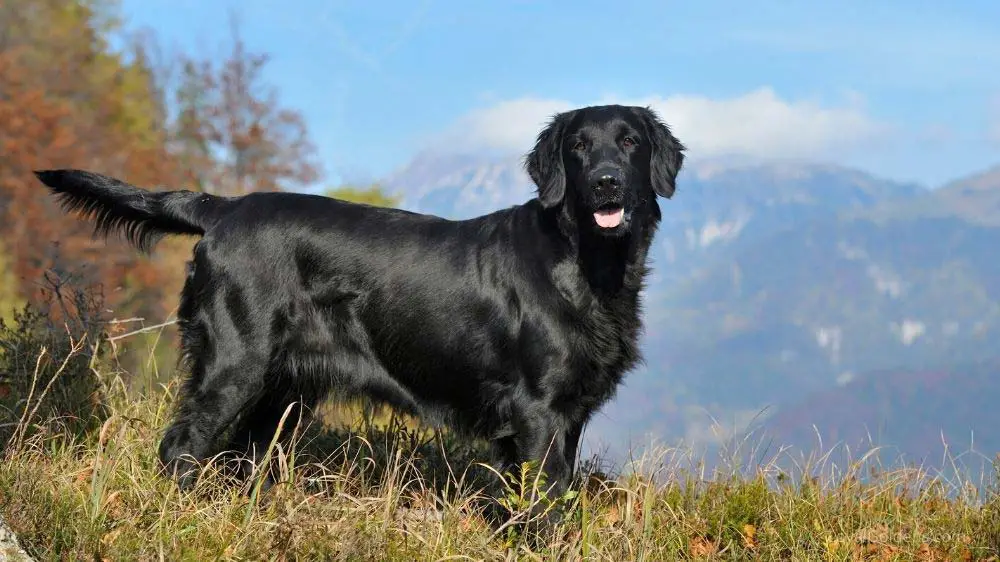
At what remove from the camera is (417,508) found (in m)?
4.81

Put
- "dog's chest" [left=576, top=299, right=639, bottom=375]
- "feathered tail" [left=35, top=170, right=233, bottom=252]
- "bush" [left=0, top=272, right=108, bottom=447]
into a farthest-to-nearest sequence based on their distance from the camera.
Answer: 1. "bush" [left=0, top=272, right=108, bottom=447]
2. "feathered tail" [left=35, top=170, right=233, bottom=252]
3. "dog's chest" [left=576, top=299, right=639, bottom=375]

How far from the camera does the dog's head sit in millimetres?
4402

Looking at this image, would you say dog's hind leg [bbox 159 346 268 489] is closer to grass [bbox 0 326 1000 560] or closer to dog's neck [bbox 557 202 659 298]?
grass [bbox 0 326 1000 560]

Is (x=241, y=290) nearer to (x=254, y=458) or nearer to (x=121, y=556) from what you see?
(x=254, y=458)

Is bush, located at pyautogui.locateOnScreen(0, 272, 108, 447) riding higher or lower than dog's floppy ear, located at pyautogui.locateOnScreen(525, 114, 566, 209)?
lower

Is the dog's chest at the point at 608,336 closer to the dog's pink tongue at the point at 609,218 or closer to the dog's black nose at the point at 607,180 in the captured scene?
the dog's pink tongue at the point at 609,218

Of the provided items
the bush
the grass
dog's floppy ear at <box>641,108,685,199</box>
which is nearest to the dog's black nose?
dog's floppy ear at <box>641,108,685,199</box>

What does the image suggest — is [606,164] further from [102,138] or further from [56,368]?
[102,138]

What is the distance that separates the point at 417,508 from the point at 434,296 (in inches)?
41.4

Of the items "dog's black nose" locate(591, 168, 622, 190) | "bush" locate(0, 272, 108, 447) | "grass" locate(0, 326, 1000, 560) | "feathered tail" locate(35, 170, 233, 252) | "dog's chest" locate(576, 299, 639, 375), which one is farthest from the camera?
"bush" locate(0, 272, 108, 447)

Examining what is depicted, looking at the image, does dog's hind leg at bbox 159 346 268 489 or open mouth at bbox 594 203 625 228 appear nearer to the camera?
open mouth at bbox 594 203 625 228

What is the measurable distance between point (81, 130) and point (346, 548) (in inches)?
1102

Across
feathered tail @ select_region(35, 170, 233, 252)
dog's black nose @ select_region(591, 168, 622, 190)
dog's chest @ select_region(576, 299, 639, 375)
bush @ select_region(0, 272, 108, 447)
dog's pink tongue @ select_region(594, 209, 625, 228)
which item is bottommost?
bush @ select_region(0, 272, 108, 447)

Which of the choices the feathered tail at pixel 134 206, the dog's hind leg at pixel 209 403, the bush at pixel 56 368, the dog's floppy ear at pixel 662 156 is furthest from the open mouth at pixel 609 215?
the bush at pixel 56 368
